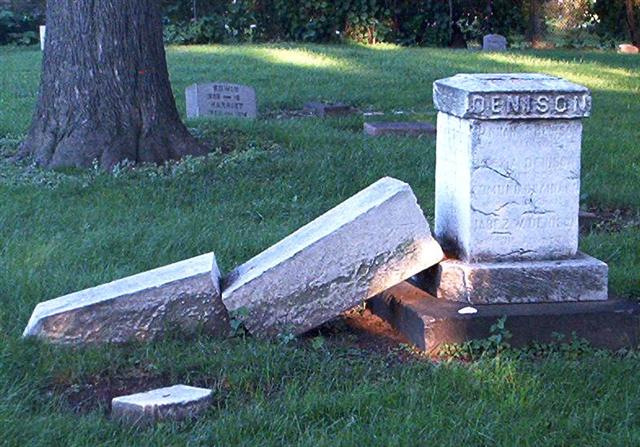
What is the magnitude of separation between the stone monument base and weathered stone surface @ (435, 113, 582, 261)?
335 millimetres

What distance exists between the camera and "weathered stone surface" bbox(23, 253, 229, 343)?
17.3 ft

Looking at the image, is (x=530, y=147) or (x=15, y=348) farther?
(x=530, y=147)

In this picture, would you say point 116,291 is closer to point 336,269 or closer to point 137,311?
point 137,311

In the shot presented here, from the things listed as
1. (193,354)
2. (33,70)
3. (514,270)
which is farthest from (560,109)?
(33,70)

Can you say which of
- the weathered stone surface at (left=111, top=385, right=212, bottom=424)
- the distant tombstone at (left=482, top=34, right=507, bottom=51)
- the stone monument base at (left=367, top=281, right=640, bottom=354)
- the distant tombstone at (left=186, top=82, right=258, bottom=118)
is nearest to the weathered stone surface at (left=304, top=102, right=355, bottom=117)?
the distant tombstone at (left=186, top=82, right=258, bottom=118)

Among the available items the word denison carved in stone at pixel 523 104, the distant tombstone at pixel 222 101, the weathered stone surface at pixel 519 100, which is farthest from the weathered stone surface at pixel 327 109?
the word denison carved in stone at pixel 523 104

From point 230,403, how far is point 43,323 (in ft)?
3.69

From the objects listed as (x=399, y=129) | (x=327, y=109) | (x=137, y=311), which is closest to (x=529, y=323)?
(x=137, y=311)

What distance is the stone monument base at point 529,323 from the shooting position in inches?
208

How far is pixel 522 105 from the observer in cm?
551

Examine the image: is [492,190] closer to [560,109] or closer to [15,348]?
[560,109]

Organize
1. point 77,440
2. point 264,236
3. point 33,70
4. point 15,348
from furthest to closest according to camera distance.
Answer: point 33,70 → point 264,236 → point 15,348 → point 77,440

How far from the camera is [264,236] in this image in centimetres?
745

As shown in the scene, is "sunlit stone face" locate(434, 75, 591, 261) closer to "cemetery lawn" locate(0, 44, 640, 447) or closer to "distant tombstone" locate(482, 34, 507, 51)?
"cemetery lawn" locate(0, 44, 640, 447)
